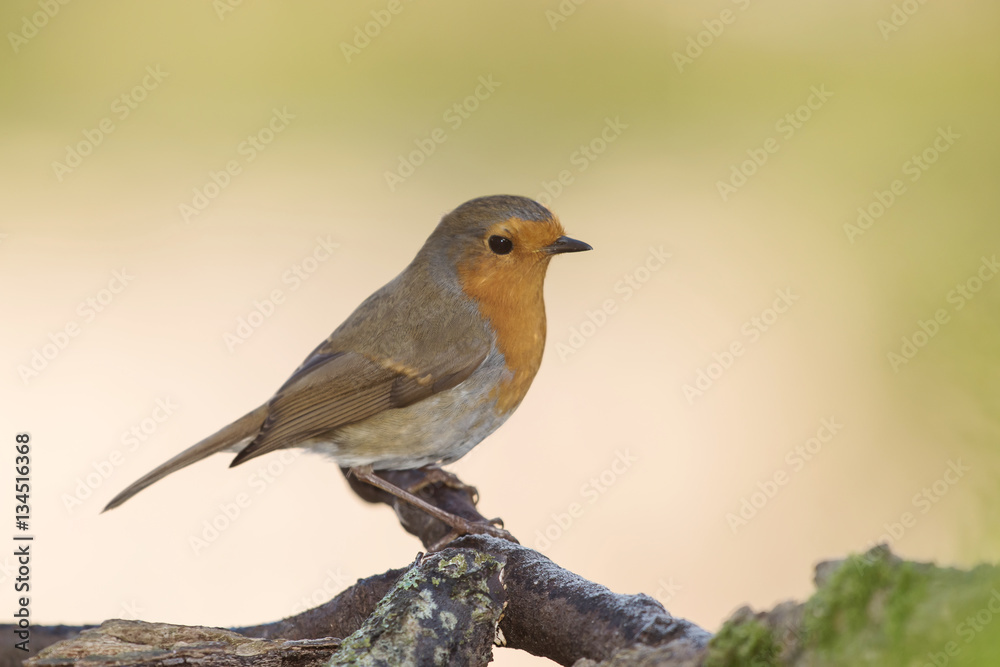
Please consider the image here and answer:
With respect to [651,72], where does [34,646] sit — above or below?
below

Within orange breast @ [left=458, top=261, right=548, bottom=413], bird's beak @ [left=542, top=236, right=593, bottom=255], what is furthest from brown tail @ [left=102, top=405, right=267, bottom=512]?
bird's beak @ [left=542, top=236, right=593, bottom=255]

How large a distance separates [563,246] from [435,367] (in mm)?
648

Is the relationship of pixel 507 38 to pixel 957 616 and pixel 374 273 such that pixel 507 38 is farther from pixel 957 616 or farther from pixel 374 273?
pixel 957 616

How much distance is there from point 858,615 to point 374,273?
6.15m

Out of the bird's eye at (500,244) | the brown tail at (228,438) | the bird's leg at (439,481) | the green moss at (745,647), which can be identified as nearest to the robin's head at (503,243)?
the bird's eye at (500,244)

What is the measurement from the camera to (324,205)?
7508mm

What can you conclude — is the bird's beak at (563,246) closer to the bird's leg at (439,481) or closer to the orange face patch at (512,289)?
the orange face patch at (512,289)

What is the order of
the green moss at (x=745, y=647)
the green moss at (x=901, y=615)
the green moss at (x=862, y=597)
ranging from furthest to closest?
1. the green moss at (x=745, y=647)
2. the green moss at (x=862, y=597)
3. the green moss at (x=901, y=615)

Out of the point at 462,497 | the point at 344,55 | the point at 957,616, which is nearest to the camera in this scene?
the point at 957,616

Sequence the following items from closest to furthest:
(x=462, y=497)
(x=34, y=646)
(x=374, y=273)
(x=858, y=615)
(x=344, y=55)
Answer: (x=858, y=615) < (x=34, y=646) < (x=462, y=497) < (x=374, y=273) < (x=344, y=55)

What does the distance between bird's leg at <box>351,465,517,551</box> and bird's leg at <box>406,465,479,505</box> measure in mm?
55

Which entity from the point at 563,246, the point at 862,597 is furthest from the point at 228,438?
the point at 862,597

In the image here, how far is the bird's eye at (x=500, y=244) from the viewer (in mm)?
3242

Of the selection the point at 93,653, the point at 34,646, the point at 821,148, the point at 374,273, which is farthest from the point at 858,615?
the point at 821,148
